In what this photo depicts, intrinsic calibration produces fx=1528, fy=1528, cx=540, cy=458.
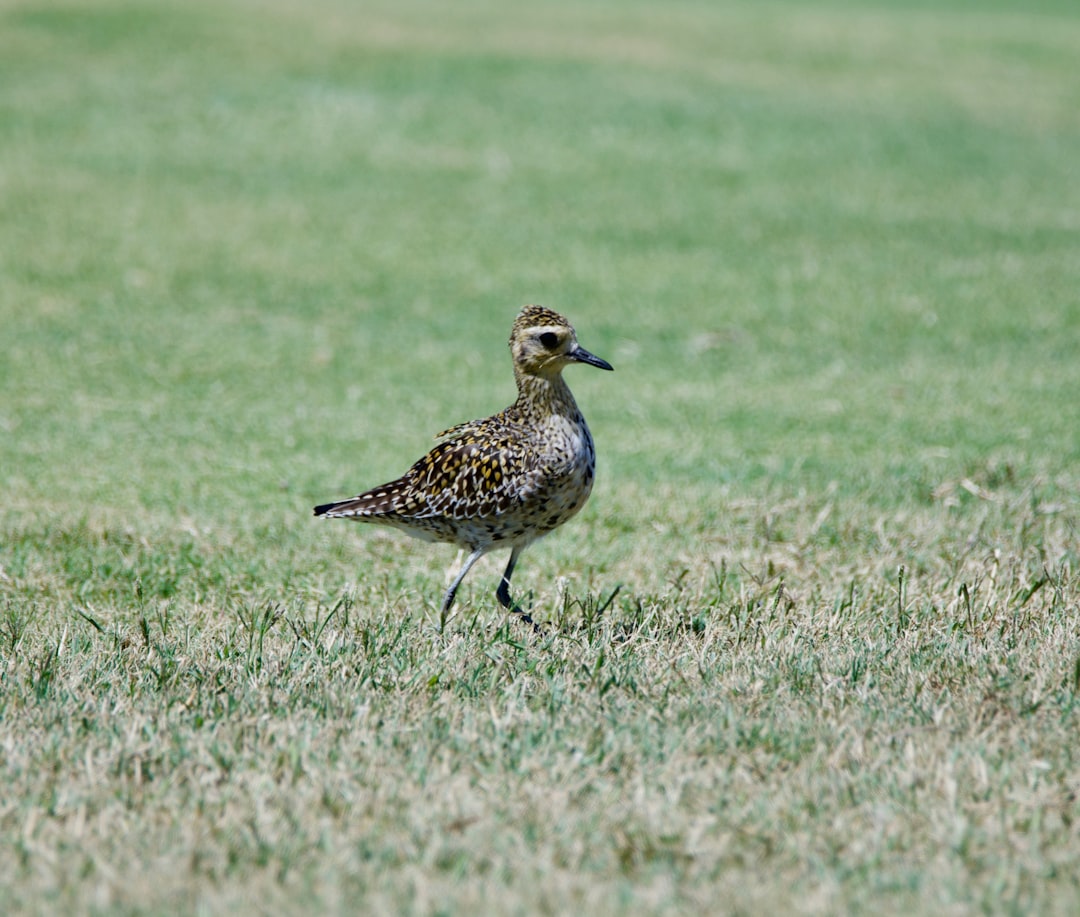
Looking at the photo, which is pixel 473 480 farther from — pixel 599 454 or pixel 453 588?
pixel 599 454

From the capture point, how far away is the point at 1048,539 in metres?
7.38

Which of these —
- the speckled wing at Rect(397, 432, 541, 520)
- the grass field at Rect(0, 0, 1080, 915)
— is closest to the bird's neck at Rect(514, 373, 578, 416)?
the speckled wing at Rect(397, 432, 541, 520)

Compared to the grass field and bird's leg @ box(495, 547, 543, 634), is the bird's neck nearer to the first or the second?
bird's leg @ box(495, 547, 543, 634)

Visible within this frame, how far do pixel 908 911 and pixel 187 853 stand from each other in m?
1.77

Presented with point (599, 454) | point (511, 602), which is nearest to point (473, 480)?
point (511, 602)

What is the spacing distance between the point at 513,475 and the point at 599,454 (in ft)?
12.8

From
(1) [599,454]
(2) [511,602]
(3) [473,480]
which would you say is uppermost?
(3) [473,480]

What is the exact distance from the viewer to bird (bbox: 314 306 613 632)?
5977 millimetres

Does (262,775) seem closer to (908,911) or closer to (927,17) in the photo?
(908,911)

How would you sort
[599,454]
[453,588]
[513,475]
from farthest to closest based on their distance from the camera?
[599,454] → [453,588] → [513,475]

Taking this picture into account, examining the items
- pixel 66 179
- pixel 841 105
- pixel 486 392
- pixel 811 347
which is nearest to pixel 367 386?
pixel 486 392

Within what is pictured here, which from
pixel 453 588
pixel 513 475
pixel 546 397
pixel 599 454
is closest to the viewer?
pixel 513 475

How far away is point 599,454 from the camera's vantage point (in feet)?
32.2

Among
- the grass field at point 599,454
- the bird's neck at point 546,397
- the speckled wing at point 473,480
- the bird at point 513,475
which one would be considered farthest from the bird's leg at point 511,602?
the bird's neck at point 546,397
